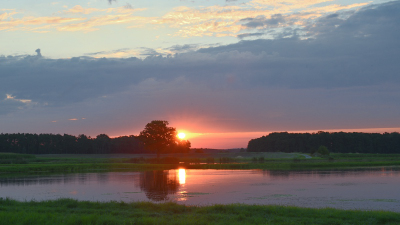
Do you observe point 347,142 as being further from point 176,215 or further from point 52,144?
point 176,215

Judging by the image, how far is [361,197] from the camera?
26984mm

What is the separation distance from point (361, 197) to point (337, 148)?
513 ft

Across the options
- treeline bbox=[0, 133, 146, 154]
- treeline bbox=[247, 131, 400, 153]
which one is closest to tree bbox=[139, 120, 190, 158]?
treeline bbox=[0, 133, 146, 154]

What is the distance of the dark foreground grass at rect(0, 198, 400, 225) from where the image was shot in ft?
54.2

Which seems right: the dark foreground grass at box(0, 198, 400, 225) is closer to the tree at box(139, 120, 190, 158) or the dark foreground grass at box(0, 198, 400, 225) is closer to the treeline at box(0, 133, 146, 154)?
the tree at box(139, 120, 190, 158)

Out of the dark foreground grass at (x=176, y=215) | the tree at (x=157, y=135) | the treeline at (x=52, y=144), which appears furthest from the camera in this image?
the treeline at (x=52, y=144)

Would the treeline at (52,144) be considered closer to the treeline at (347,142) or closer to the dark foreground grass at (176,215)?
the treeline at (347,142)

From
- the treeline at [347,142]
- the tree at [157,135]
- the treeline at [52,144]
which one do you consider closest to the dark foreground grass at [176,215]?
the tree at [157,135]

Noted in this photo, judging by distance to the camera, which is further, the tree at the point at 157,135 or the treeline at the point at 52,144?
the treeline at the point at 52,144

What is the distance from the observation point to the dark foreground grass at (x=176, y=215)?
16.5 metres

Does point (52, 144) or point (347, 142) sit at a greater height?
point (52, 144)

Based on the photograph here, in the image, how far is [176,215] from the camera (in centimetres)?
1809

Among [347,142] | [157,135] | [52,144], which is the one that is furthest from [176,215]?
[347,142]

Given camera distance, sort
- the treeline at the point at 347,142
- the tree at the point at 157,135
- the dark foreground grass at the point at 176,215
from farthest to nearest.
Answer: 1. the treeline at the point at 347,142
2. the tree at the point at 157,135
3. the dark foreground grass at the point at 176,215
